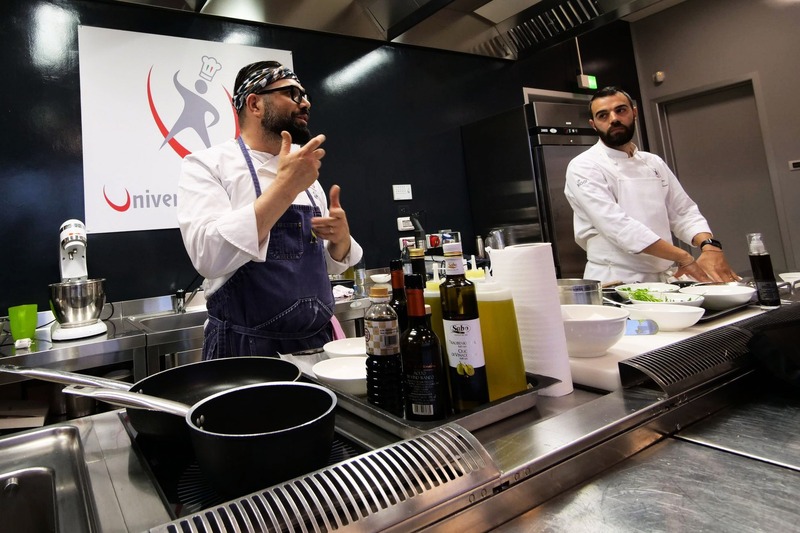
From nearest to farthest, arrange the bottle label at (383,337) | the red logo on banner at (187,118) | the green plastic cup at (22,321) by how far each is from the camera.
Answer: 1. the bottle label at (383,337)
2. the green plastic cup at (22,321)
3. the red logo on banner at (187,118)

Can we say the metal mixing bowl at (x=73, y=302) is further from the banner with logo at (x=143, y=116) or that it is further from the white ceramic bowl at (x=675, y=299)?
the white ceramic bowl at (x=675, y=299)

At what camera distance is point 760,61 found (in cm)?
374

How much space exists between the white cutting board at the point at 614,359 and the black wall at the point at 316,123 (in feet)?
7.37

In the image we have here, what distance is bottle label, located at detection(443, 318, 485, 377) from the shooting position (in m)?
0.59

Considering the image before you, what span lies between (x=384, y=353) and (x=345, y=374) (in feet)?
0.57

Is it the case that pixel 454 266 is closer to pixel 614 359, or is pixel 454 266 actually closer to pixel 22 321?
pixel 614 359

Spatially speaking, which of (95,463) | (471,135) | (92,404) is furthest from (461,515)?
(471,135)

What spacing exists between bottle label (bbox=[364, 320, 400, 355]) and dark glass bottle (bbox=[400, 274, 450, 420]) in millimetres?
25

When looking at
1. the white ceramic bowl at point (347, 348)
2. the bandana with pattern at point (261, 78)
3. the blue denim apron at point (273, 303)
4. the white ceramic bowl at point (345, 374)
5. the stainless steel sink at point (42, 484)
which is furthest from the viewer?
the bandana with pattern at point (261, 78)

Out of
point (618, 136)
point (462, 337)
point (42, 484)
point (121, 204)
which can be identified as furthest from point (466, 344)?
point (121, 204)

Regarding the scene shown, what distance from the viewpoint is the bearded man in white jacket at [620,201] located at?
206cm

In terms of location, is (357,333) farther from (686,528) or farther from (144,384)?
(686,528)

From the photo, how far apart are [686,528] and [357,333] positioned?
197cm

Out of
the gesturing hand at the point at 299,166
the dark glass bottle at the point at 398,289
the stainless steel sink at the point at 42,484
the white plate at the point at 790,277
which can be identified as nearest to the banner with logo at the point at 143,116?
the gesturing hand at the point at 299,166
